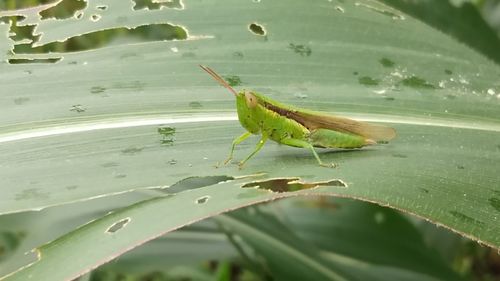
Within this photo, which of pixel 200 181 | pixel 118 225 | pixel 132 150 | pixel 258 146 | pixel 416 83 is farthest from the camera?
pixel 416 83

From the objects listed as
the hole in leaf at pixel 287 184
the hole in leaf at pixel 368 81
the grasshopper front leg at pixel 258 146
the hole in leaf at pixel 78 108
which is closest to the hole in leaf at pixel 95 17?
the hole in leaf at pixel 78 108

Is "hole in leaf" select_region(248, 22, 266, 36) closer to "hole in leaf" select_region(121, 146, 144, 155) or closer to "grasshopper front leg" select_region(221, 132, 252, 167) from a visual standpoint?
"grasshopper front leg" select_region(221, 132, 252, 167)

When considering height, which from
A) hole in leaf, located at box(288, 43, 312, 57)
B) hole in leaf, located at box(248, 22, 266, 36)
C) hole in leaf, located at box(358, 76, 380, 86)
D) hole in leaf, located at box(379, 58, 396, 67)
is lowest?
hole in leaf, located at box(358, 76, 380, 86)

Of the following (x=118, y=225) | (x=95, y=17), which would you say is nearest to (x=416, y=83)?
(x=95, y=17)

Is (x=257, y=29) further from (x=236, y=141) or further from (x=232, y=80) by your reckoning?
(x=236, y=141)

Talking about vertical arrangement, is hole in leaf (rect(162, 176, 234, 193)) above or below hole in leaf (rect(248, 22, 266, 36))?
below

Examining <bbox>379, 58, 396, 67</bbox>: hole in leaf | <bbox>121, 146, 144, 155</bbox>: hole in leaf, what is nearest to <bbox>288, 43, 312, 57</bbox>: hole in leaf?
<bbox>379, 58, 396, 67</bbox>: hole in leaf
